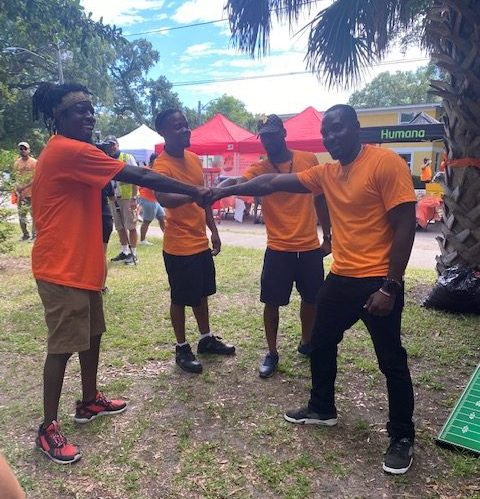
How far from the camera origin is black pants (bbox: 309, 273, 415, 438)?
2.62 m

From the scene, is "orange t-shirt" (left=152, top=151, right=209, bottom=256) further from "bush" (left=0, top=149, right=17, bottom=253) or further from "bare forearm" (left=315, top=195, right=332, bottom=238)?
"bush" (left=0, top=149, right=17, bottom=253)

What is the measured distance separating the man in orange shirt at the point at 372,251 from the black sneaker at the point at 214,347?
4.76 feet

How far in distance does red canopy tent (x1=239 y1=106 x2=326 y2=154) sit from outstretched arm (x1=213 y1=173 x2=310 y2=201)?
28.0 ft

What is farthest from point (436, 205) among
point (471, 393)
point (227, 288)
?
point (471, 393)

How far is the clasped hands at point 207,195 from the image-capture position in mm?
3383

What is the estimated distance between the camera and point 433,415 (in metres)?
3.19

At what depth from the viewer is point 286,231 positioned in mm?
3689

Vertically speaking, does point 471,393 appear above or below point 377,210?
below

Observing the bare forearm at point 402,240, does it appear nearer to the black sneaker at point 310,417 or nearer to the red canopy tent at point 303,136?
the black sneaker at point 310,417

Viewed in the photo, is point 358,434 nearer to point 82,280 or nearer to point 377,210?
point 377,210

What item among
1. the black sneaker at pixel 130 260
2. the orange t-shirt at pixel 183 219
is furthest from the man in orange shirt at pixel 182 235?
the black sneaker at pixel 130 260

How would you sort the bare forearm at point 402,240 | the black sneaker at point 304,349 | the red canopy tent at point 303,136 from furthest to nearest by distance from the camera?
1. the red canopy tent at point 303,136
2. the black sneaker at point 304,349
3. the bare forearm at point 402,240

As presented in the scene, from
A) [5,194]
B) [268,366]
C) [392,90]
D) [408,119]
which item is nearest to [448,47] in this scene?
Answer: [268,366]

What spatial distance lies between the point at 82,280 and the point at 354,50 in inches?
199
